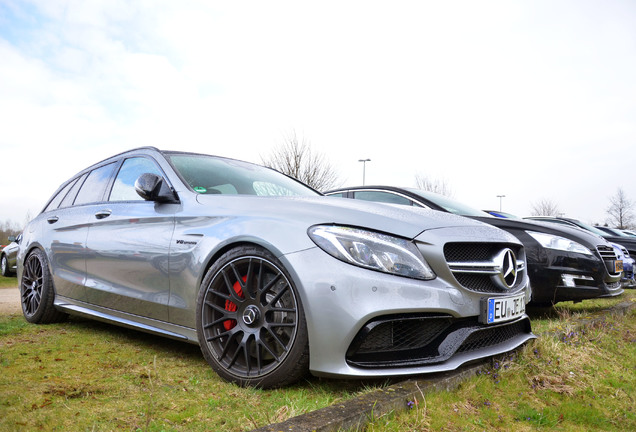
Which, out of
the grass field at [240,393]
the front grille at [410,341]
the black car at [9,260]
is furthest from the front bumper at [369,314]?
the black car at [9,260]

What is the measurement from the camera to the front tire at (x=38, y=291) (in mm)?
4535

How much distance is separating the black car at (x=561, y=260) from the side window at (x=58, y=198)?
3.59 metres

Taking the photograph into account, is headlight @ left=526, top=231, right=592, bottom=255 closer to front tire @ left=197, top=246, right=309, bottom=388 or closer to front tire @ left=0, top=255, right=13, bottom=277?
front tire @ left=197, top=246, right=309, bottom=388

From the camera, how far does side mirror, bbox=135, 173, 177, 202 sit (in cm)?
324

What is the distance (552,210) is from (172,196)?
2281 inches

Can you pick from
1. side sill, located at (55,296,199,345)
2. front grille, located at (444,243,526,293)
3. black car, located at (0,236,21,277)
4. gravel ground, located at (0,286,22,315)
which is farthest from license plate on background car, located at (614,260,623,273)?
black car, located at (0,236,21,277)

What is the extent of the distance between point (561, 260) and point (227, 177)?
3.42 m

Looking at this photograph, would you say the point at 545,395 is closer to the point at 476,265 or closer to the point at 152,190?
the point at 476,265

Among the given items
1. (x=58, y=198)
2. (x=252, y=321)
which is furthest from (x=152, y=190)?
(x=58, y=198)

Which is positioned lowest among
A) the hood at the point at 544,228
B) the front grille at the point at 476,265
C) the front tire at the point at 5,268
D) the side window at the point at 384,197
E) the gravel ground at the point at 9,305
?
the front tire at the point at 5,268

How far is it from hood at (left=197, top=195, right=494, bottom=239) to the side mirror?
329mm

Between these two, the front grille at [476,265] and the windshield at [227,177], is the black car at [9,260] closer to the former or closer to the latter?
the windshield at [227,177]

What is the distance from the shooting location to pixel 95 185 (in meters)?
4.48

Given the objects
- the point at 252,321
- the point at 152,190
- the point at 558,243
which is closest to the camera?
the point at 252,321
